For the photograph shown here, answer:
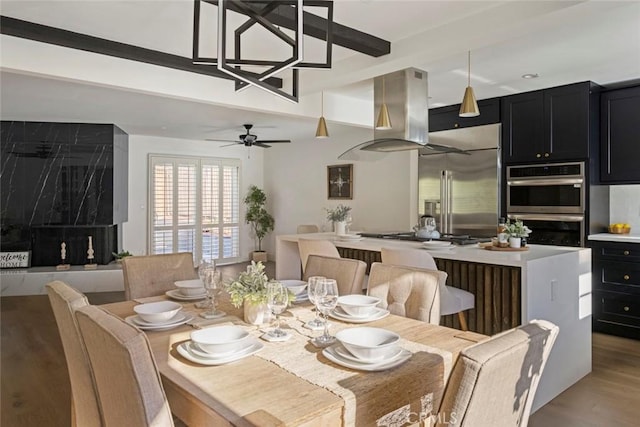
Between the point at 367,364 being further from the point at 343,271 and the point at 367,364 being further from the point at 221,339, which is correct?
the point at 343,271

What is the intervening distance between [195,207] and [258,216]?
1327mm

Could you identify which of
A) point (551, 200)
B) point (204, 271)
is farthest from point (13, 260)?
point (551, 200)

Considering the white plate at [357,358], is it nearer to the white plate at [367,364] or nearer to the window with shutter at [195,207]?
the white plate at [367,364]

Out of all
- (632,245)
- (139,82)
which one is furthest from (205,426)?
(632,245)

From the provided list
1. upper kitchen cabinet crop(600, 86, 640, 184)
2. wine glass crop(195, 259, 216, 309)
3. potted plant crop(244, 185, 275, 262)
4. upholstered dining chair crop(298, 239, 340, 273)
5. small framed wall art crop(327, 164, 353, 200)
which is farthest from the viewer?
potted plant crop(244, 185, 275, 262)

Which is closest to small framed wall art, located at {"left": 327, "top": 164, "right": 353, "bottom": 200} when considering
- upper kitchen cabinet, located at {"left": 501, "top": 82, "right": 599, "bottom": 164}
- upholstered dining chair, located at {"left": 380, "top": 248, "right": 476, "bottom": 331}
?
upper kitchen cabinet, located at {"left": 501, "top": 82, "right": 599, "bottom": 164}

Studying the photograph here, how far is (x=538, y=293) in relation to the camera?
266 cm

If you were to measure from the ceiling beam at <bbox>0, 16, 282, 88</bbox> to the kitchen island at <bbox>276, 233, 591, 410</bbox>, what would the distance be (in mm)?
2334

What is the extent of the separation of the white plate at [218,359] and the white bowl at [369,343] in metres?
0.28

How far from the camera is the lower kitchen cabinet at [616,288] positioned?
4.07 m

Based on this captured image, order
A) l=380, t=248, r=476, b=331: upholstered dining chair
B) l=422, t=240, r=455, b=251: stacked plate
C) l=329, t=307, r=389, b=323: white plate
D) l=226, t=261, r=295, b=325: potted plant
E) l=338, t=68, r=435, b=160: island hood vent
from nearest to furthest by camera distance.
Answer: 1. l=226, t=261, r=295, b=325: potted plant
2. l=329, t=307, r=389, b=323: white plate
3. l=380, t=248, r=476, b=331: upholstered dining chair
4. l=422, t=240, r=455, b=251: stacked plate
5. l=338, t=68, r=435, b=160: island hood vent

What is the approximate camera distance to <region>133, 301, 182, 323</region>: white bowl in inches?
68.5

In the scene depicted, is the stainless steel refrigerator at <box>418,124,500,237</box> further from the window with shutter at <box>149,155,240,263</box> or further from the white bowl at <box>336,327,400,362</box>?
the window with shutter at <box>149,155,240,263</box>

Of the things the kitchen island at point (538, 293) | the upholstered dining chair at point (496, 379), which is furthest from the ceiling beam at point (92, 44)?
the upholstered dining chair at point (496, 379)
